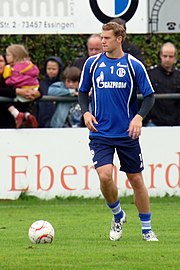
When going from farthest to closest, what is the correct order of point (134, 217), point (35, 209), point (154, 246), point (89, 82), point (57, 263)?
point (35, 209)
point (134, 217)
point (89, 82)
point (154, 246)
point (57, 263)

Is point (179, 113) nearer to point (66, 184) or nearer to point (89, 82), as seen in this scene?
point (66, 184)

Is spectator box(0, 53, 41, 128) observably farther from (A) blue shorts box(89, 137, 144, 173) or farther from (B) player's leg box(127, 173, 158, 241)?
(B) player's leg box(127, 173, 158, 241)

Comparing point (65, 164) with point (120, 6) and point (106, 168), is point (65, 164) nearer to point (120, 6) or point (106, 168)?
point (120, 6)

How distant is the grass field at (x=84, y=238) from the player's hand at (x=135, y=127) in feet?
3.66

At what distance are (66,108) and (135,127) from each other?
6.07 m

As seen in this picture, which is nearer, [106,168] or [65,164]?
[106,168]

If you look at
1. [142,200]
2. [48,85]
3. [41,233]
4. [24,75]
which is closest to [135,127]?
[142,200]

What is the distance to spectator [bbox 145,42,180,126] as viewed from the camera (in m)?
16.5

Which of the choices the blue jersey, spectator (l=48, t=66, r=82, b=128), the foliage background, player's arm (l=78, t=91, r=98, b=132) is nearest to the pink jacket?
spectator (l=48, t=66, r=82, b=128)

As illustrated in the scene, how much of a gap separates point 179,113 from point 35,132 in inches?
94.7

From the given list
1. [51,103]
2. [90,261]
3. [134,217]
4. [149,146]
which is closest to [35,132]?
[51,103]

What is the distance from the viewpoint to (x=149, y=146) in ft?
53.4

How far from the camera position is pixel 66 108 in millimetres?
16453

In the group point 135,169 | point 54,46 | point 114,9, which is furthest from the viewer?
point 54,46
